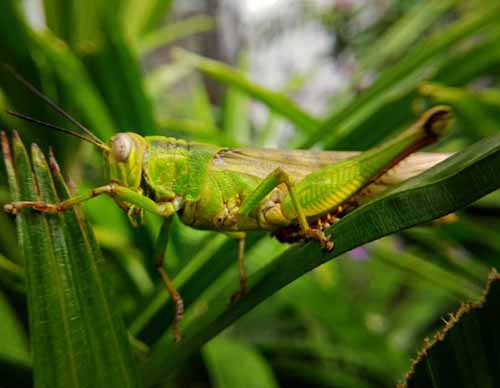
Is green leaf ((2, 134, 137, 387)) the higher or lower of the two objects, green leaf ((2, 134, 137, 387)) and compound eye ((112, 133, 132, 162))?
the lower

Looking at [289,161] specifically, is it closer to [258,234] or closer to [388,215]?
[258,234]

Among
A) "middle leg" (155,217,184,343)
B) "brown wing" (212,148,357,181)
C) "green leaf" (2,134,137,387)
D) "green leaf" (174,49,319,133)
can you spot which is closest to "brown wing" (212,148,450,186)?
"brown wing" (212,148,357,181)

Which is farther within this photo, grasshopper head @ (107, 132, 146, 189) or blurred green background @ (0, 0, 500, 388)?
blurred green background @ (0, 0, 500, 388)

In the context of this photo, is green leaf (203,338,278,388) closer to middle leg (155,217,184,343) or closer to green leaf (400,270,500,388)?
middle leg (155,217,184,343)

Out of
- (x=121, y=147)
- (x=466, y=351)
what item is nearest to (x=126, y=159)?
(x=121, y=147)

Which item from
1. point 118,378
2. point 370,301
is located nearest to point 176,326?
point 118,378

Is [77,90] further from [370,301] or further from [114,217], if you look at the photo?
[370,301]

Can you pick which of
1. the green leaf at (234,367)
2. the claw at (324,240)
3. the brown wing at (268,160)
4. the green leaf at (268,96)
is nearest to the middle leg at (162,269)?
the brown wing at (268,160)
